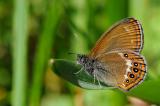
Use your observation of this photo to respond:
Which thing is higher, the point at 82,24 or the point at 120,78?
the point at 82,24

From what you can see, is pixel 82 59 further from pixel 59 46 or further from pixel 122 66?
pixel 59 46

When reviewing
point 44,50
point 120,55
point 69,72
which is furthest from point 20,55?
point 69,72

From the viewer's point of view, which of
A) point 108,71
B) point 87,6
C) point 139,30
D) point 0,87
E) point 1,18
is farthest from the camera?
Result: point 1,18

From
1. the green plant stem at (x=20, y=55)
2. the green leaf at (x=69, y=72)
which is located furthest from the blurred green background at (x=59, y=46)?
the green leaf at (x=69, y=72)

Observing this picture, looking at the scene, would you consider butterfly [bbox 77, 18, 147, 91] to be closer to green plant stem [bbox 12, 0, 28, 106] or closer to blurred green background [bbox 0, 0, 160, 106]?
blurred green background [bbox 0, 0, 160, 106]

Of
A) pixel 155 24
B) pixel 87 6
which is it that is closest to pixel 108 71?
pixel 87 6

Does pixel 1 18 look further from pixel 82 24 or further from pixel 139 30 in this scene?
pixel 139 30

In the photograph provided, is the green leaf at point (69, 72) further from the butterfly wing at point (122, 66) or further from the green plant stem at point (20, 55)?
the green plant stem at point (20, 55)
